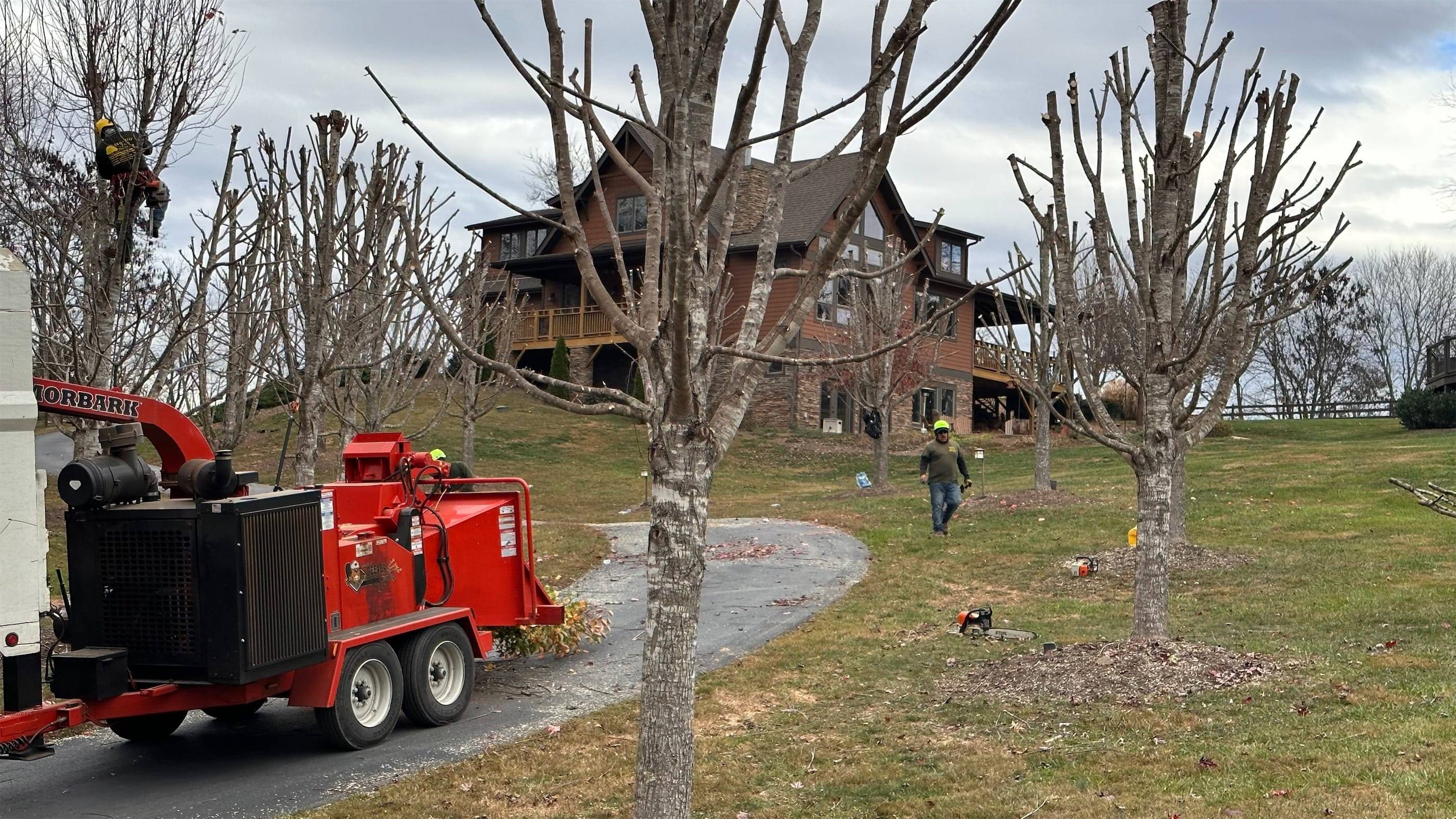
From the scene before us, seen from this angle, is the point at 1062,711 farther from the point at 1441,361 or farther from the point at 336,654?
the point at 1441,361

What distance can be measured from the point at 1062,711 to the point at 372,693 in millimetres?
4655

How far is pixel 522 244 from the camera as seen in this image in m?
47.9

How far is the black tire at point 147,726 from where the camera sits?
28.5ft

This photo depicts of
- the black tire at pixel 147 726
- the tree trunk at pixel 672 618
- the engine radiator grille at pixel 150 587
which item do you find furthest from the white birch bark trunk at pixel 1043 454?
the tree trunk at pixel 672 618

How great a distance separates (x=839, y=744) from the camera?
7914mm

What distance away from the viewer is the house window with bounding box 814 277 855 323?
36.8 meters

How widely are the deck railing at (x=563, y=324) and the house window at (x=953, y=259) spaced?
12.8 metres

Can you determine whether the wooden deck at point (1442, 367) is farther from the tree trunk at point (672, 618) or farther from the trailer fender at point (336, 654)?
the tree trunk at point (672, 618)

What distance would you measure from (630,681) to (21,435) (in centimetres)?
558

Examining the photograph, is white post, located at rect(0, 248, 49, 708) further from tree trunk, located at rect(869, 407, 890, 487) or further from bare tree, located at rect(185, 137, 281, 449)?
tree trunk, located at rect(869, 407, 890, 487)

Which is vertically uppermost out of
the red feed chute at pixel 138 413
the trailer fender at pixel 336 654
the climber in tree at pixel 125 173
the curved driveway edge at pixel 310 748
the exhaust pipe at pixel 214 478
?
the climber in tree at pixel 125 173

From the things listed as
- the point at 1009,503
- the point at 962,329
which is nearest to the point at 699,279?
the point at 1009,503

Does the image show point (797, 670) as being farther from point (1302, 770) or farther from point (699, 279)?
point (699, 279)

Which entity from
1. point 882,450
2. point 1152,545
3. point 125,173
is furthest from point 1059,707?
point 882,450
